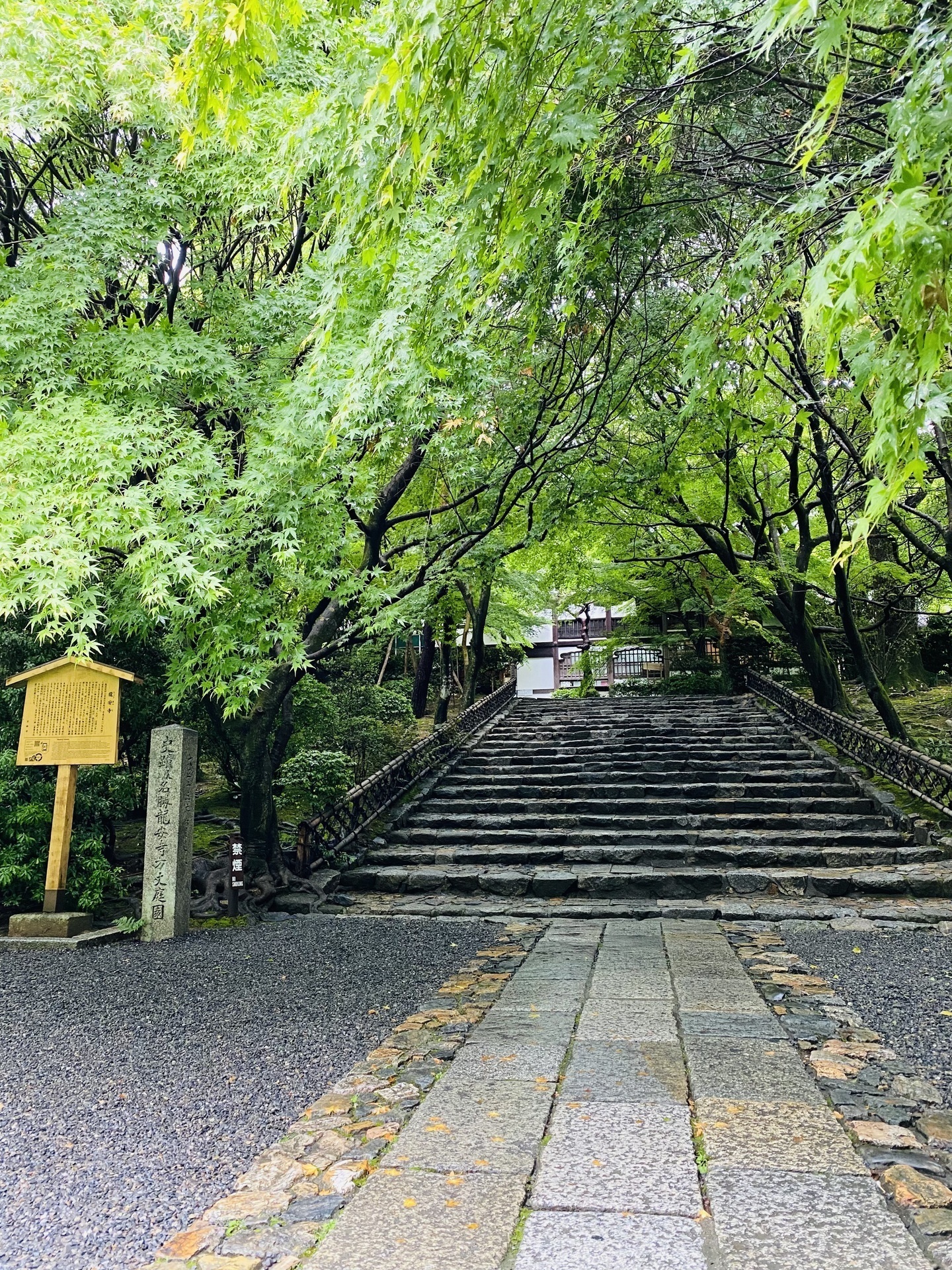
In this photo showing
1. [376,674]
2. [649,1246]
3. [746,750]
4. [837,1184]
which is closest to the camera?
[649,1246]

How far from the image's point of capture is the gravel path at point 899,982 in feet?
13.6

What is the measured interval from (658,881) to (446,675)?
41.6 ft

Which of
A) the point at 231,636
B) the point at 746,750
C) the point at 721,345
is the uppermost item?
the point at 721,345

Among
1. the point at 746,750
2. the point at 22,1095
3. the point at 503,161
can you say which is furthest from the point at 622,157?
the point at 746,750

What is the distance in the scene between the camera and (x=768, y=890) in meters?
8.63

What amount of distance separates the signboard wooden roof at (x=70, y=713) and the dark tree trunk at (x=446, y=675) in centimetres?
992

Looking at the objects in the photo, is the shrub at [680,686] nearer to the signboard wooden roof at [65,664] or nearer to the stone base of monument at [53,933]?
the signboard wooden roof at [65,664]

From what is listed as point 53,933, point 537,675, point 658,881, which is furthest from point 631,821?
point 537,675

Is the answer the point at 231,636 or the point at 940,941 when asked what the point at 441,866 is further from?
the point at 940,941

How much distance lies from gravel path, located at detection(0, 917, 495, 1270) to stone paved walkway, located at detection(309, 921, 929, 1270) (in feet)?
2.33

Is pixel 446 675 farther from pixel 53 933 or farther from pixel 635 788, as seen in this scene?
pixel 53 933

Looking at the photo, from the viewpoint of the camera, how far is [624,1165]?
2787 millimetres

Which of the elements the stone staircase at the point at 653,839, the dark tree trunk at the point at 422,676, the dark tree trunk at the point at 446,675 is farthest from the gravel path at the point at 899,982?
the dark tree trunk at the point at 422,676

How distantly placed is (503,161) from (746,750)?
40.0 ft
